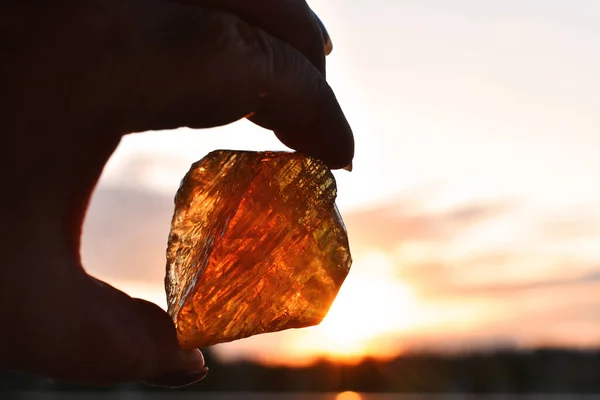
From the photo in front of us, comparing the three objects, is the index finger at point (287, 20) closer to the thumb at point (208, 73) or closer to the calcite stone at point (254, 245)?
the thumb at point (208, 73)

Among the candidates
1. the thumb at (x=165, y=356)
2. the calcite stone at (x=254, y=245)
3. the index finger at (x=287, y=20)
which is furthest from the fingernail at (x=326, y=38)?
the thumb at (x=165, y=356)

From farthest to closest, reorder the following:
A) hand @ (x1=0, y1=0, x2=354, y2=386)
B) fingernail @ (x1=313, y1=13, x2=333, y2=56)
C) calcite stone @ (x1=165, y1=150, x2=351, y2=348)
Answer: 1. calcite stone @ (x1=165, y1=150, x2=351, y2=348)
2. fingernail @ (x1=313, y1=13, x2=333, y2=56)
3. hand @ (x1=0, y1=0, x2=354, y2=386)

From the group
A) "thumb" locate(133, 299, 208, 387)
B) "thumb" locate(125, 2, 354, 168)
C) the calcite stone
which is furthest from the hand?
the calcite stone

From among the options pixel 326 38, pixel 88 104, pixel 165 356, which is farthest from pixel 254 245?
pixel 88 104

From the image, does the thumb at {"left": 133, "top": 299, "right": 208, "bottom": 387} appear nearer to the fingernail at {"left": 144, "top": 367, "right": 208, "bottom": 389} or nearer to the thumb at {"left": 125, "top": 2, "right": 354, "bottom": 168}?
the fingernail at {"left": 144, "top": 367, "right": 208, "bottom": 389}

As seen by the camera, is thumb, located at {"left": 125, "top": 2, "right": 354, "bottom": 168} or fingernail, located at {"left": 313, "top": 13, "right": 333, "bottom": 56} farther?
fingernail, located at {"left": 313, "top": 13, "right": 333, "bottom": 56}

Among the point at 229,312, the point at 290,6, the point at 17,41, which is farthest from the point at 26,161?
the point at 229,312

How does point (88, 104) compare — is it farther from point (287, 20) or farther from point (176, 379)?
point (176, 379)
